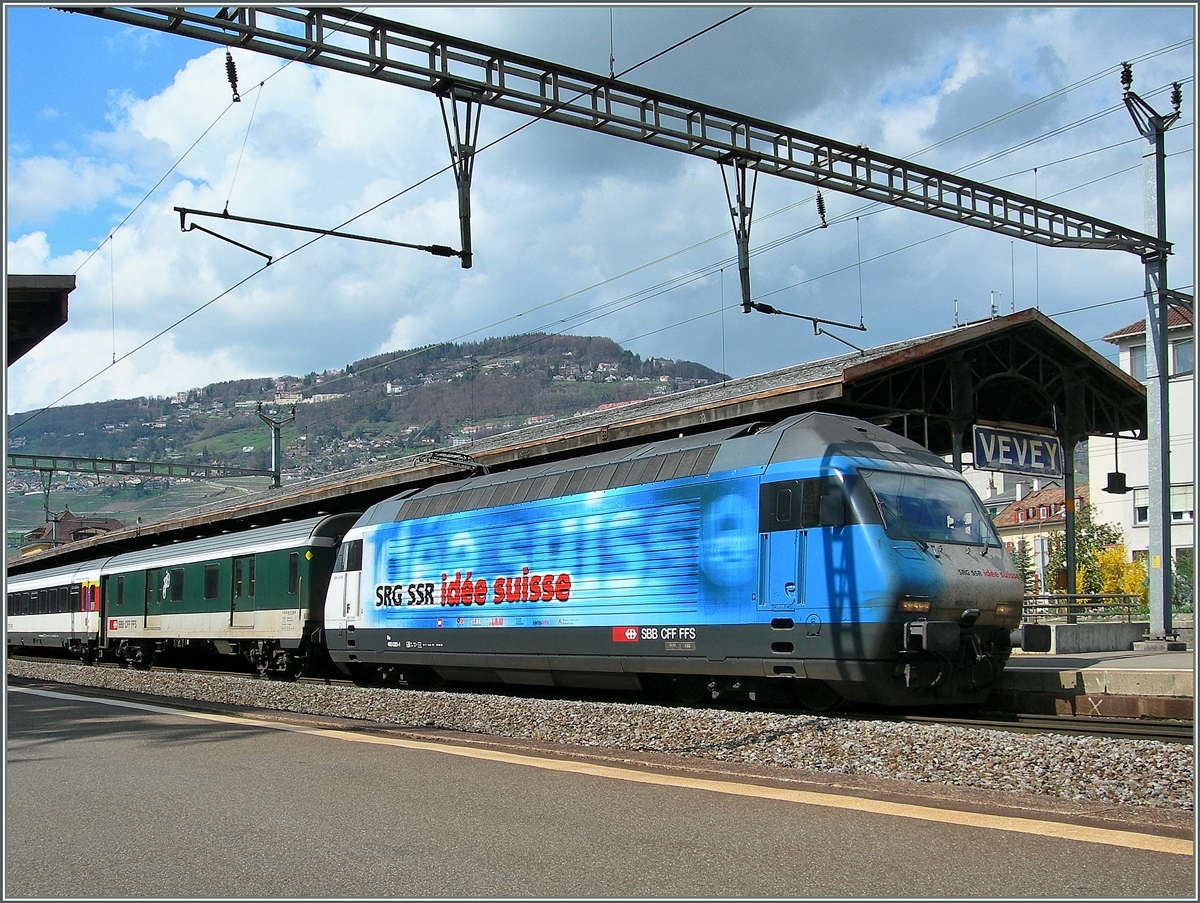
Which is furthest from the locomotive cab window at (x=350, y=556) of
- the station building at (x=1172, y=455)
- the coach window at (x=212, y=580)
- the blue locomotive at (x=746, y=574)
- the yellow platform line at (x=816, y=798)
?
the station building at (x=1172, y=455)

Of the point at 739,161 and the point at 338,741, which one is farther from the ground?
the point at 739,161

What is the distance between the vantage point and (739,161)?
15.0 metres

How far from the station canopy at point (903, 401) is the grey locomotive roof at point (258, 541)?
10.2 feet

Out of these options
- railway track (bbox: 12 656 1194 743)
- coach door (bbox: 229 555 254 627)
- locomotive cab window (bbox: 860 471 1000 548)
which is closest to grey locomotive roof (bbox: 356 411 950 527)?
locomotive cab window (bbox: 860 471 1000 548)

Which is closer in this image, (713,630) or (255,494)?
(713,630)

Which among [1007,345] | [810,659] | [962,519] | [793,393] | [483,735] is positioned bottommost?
[483,735]

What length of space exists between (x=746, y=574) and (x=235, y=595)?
15.4 m

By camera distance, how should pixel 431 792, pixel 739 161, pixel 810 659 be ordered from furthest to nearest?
pixel 739 161
pixel 810 659
pixel 431 792

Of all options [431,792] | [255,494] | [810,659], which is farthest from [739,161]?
[255,494]

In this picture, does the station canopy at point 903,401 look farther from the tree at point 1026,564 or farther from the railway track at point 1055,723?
the tree at point 1026,564

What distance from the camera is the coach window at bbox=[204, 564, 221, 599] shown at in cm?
2503

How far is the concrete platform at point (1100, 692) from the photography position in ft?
39.9

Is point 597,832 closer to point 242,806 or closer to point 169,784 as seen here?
point 242,806

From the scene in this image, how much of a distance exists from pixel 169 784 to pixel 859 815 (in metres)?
5.07
